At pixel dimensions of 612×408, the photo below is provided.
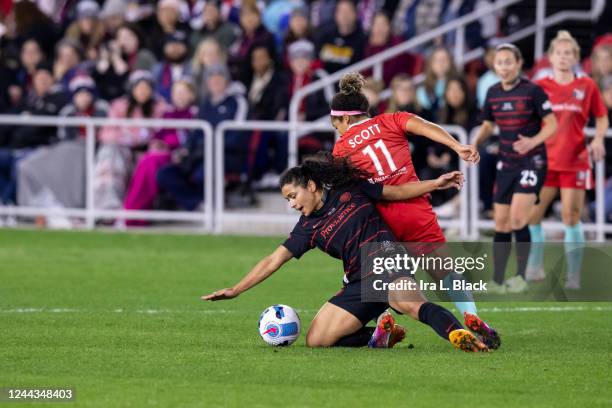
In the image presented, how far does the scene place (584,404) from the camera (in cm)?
823

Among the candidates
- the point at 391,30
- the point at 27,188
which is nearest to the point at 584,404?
the point at 27,188

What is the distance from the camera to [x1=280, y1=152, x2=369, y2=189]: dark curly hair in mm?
10289

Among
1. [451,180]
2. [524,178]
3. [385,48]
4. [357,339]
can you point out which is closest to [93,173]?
[385,48]

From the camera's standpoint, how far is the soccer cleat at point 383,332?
34.0 feet

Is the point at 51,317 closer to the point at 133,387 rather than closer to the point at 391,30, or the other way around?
the point at 133,387

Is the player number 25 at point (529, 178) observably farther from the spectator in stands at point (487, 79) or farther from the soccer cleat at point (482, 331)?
the spectator in stands at point (487, 79)

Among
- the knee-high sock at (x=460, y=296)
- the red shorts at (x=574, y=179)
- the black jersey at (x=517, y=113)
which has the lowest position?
the knee-high sock at (x=460, y=296)

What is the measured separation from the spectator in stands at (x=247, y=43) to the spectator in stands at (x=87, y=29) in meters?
2.39

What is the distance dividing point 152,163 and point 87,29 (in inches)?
196

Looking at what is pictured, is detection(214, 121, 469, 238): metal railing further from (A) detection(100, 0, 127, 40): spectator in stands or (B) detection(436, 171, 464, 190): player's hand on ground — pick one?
(B) detection(436, 171, 464, 190): player's hand on ground

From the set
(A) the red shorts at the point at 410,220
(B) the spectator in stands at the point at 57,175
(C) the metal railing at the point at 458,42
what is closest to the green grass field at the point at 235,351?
(A) the red shorts at the point at 410,220

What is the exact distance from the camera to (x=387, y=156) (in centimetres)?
1078

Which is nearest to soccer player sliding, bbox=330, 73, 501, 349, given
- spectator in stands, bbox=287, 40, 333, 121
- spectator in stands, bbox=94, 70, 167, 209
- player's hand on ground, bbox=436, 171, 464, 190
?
player's hand on ground, bbox=436, 171, 464, 190

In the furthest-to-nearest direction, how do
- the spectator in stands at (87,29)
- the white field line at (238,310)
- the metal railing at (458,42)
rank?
the spectator in stands at (87,29), the metal railing at (458,42), the white field line at (238,310)
